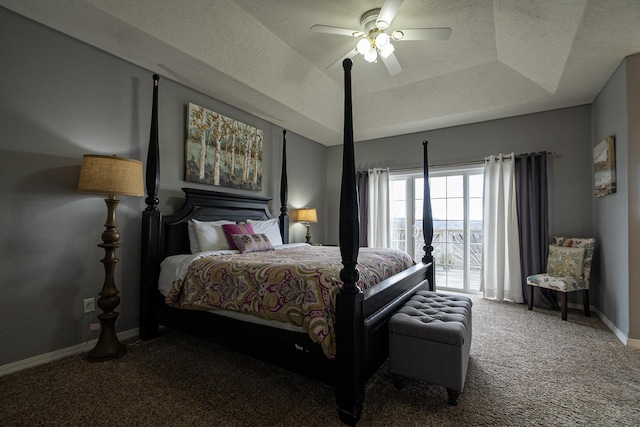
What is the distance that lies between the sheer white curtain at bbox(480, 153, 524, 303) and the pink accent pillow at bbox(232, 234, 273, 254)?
311 centimetres

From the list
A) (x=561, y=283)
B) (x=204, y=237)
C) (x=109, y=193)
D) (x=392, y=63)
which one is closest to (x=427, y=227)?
(x=561, y=283)

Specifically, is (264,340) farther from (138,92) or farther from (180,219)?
(138,92)

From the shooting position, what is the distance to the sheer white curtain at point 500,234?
13.2 feet

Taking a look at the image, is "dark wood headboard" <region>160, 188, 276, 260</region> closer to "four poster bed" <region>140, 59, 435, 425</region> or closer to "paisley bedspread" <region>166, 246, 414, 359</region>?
"four poster bed" <region>140, 59, 435, 425</region>

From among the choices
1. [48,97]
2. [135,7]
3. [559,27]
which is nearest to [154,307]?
[48,97]

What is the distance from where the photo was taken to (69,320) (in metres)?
2.40

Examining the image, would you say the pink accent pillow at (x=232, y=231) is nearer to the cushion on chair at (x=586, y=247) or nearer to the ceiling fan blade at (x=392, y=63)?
the ceiling fan blade at (x=392, y=63)

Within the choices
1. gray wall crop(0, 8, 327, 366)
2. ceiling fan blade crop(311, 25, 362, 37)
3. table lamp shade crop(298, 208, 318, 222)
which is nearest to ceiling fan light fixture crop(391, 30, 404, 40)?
ceiling fan blade crop(311, 25, 362, 37)

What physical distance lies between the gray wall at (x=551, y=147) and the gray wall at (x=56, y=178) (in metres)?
4.00

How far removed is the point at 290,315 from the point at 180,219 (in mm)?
1899

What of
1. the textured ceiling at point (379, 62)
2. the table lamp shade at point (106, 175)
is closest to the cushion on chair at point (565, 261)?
the textured ceiling at point (379, 62)

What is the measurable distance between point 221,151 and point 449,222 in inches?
140

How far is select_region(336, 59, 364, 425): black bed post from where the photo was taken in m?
1.60

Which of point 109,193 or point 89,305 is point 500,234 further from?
point 89,305
